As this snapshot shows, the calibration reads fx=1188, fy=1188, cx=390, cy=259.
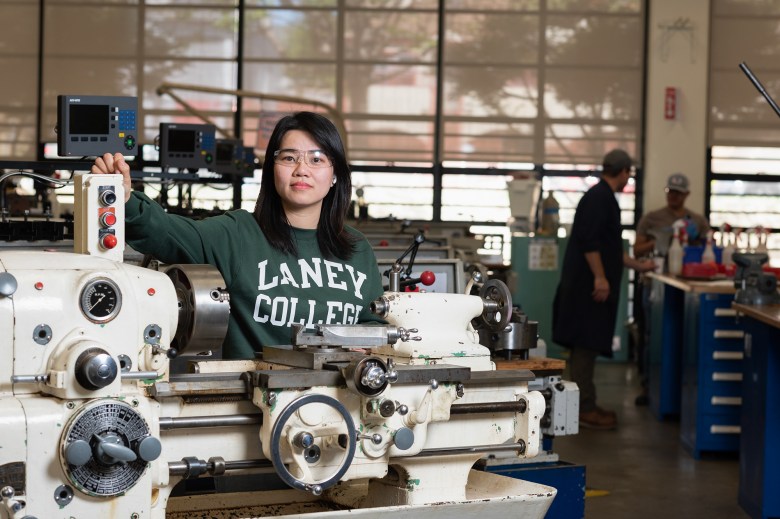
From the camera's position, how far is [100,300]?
154 centimetres

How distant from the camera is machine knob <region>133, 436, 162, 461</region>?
58.6 inches

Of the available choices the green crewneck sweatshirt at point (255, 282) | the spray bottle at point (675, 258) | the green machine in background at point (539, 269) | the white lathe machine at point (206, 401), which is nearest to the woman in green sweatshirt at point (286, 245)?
the green crewneck sweatshirt at point (255, 282)

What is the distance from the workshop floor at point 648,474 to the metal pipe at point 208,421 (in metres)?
→ 2.30

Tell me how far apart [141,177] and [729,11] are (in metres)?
5.50

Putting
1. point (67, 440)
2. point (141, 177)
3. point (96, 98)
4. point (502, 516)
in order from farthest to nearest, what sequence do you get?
point (141, 177) → point (96, 98) → point (502, 516) → point (67, 440)

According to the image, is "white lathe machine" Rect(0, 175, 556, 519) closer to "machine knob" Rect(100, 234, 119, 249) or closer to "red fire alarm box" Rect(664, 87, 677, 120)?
"machine knob" Rect(100, 234, 119, 249)

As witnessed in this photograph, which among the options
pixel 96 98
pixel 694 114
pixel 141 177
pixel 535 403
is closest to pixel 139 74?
pixel 694 114

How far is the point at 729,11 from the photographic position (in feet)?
26.8

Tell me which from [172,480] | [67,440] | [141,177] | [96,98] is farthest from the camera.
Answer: [141,177]

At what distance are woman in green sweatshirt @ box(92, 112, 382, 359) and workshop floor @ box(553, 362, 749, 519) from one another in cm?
184

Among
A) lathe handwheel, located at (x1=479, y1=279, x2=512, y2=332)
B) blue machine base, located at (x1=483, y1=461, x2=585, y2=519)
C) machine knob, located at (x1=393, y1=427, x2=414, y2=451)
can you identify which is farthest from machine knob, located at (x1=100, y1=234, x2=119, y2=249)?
blue machine base, located at (x1=483, y1=461, x2=585, y2=519)

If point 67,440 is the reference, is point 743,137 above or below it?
above

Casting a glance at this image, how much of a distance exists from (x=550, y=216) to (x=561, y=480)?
4778mm

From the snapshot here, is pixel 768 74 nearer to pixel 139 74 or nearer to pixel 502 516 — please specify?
pixel 139 74
